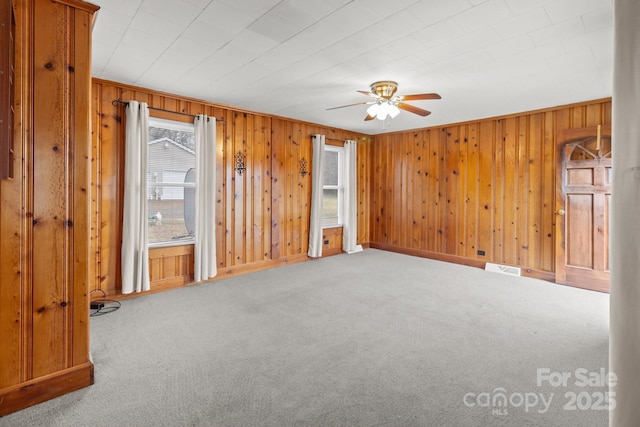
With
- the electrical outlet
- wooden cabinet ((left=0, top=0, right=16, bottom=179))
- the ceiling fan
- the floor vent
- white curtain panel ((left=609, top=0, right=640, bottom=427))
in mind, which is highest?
the ceiling fan

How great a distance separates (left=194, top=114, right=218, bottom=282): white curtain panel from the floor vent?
4.02m

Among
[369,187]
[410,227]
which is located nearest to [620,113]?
[410,227]

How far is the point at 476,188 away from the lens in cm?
516

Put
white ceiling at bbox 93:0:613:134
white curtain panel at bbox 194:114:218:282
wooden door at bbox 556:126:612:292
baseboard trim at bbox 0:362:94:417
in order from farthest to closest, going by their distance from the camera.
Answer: white curtain panel at bbox 194:114:218:282 < wooden door at bbox 556:126:612:292 < white ceiling at bbox 93:0:613:134 < baseboard trim at bbox 0:362:94:417

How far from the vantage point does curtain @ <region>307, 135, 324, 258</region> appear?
18.1 ft

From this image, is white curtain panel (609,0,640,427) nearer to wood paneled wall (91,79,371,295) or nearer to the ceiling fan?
the ceiling fan

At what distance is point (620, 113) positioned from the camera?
718 mm

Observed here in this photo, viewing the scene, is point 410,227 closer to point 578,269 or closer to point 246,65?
point 578,269

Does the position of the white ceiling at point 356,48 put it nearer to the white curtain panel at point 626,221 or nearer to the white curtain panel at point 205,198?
the white curtain panel at point 205,198

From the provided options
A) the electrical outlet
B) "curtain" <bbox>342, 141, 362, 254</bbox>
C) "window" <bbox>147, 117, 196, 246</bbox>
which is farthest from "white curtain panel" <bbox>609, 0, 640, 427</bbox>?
"curtain" <bbox>342, 141, 362, 254</bbox>

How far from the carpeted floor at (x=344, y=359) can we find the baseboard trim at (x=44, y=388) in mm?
46

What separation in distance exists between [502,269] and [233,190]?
411 cm

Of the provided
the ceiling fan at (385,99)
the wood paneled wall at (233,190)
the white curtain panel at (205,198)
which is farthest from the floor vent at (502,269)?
the white curtain panel at (205,198)

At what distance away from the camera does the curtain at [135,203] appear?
3.53m
